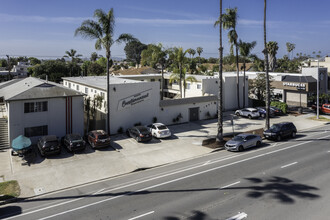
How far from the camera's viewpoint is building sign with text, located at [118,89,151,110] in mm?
29812

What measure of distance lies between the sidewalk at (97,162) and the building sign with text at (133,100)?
3.58 m

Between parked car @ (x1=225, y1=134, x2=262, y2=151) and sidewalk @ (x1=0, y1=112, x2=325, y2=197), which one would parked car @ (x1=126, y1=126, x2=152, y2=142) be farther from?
parked car @ (x1=225, y1=134, x2=262, y2=151)

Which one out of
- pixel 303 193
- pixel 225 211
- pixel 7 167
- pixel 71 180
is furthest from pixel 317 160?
pixel 7 167

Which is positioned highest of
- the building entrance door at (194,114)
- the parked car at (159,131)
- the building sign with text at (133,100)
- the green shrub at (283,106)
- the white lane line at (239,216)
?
the building sign with text at (133,100)

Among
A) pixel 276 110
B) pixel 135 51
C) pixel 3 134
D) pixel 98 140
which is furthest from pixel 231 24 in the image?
pixel 135 51

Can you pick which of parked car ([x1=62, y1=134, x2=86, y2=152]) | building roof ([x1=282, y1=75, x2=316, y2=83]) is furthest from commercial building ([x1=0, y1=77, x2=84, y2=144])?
building roof ([x1=282, y1=75, x2=316, y2=83])

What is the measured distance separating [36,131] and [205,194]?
59.1ft

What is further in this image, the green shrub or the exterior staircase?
the green shrub

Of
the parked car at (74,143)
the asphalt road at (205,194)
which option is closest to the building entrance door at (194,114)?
the asphalt road at (205,194)

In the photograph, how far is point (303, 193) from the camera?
45.9 feet

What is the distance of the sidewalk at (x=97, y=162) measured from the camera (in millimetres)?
17641

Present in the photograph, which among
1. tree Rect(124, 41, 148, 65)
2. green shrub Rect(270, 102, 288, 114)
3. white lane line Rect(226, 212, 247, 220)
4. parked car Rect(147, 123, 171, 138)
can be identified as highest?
tree Rect(124, 41, 148, 65)

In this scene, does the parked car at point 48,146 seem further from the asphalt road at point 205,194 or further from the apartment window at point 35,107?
the asphalt road at point 205,194

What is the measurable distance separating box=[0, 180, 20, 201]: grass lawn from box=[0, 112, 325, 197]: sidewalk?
327mm
